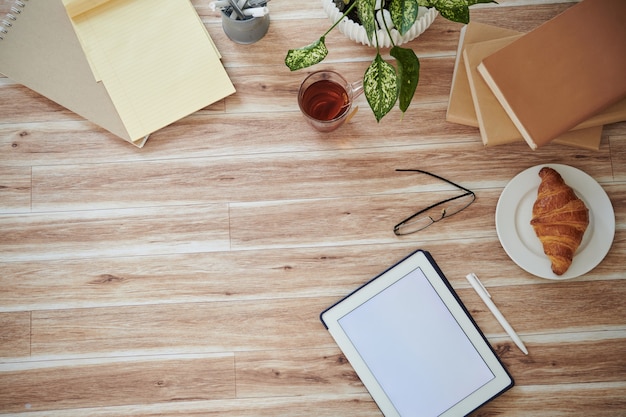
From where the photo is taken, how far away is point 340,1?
1.03m

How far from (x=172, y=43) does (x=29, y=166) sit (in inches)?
16.2

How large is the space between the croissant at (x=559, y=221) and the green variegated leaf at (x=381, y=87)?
42 cm

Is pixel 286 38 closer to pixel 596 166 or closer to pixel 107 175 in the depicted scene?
pixel 107 175

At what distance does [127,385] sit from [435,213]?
0.74 m

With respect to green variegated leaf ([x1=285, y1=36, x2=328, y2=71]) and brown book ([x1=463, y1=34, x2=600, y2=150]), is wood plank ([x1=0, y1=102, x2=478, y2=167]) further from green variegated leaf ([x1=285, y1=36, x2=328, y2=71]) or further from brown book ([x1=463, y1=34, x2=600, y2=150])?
green variegated leaf ([x1=285, y1=36, x2=328, y2=71])

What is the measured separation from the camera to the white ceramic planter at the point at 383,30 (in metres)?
1.00

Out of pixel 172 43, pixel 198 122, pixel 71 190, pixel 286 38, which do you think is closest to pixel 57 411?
pixel 71 190

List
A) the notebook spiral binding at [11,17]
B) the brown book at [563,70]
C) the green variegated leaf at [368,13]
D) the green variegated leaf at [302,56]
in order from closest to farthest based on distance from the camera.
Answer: the green variegated leaf at [368,13]
the green variegated leaf at [302,56]
the brown book at [563,70]
the notebook spiral binding at [11,17]

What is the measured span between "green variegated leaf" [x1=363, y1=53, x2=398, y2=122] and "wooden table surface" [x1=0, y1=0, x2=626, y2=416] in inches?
11.3

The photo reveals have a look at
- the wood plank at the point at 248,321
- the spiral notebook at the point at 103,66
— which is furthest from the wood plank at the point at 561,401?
the spiral notebook at the point at 103,66

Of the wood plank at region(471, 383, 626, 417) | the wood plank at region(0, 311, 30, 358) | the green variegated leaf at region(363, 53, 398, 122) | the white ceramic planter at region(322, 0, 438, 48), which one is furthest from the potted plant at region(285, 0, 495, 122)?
the wood plank at region(0, 311, 30, 358)

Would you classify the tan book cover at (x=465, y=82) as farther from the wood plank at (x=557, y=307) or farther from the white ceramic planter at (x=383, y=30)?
the wood plank at (x=557, y=307)

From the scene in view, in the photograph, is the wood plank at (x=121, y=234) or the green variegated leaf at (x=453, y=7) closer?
the green variegated leaf at (x=453, y=7)

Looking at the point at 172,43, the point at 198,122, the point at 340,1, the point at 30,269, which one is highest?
the point at 340,1
